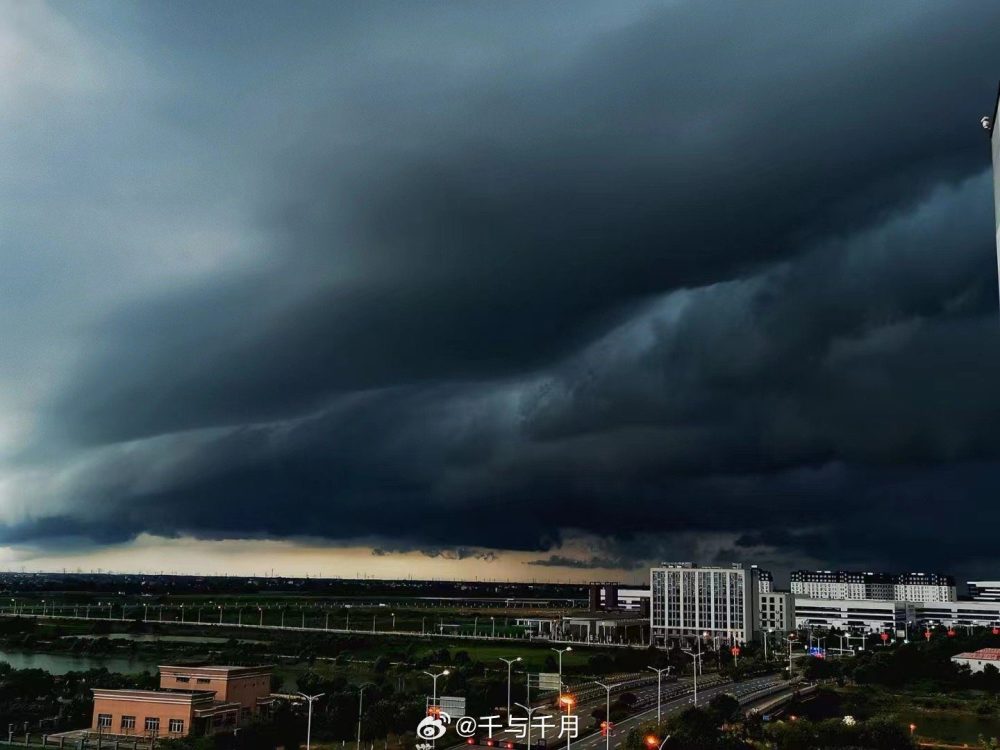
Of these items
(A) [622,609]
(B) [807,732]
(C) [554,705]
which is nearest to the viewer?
(B) [807,732]

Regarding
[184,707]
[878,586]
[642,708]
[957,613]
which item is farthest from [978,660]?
[878,586]

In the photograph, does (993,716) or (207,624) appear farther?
(207,624)

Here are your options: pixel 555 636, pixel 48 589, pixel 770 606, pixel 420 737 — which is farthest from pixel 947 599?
pixel 48 589

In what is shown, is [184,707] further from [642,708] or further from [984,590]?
[984,590]

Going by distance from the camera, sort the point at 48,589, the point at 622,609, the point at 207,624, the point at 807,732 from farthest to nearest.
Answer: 1. the point at 622,609
2. the point at 48,589
3. the point at 207,624
4. the point at 807,732

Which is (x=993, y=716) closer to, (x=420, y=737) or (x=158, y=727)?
(x=420, y=737)

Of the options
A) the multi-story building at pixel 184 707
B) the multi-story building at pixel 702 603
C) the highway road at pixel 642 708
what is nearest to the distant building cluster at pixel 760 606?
the multi-story building at pixel 702 603
